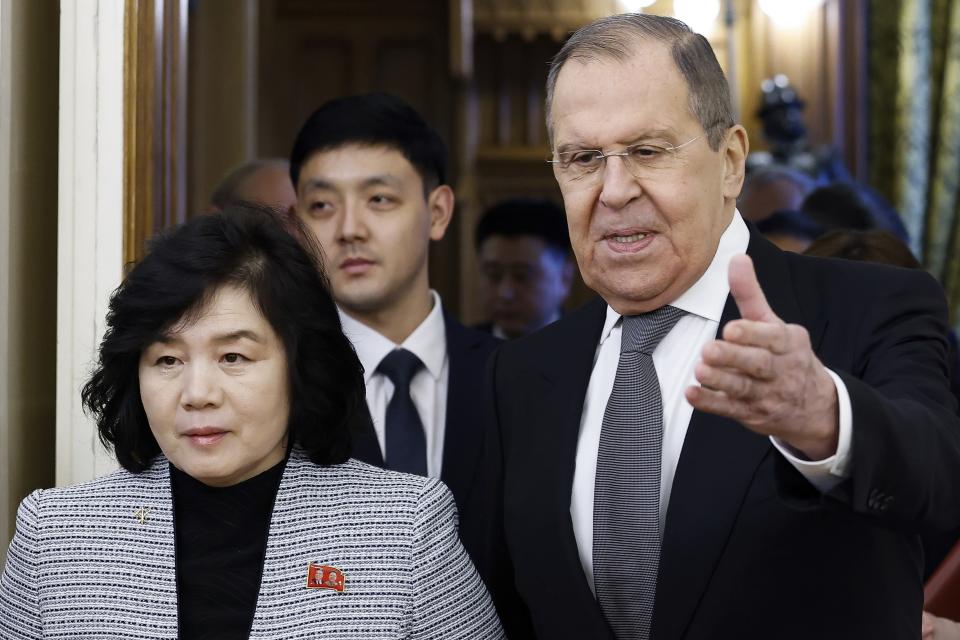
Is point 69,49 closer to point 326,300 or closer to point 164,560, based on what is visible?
point 326,300

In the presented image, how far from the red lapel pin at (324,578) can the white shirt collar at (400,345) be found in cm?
87

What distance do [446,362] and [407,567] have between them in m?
0.95

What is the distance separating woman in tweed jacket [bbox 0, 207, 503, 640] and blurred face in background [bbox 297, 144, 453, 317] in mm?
685

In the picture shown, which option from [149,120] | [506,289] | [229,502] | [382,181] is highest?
[149,120]

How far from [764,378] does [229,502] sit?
3.40 ft

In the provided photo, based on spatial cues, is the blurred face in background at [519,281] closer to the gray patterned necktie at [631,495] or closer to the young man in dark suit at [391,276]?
the young man in dark suit at [391,276]

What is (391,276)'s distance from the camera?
296 centimetres

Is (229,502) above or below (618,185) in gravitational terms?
below

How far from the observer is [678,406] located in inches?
83.1

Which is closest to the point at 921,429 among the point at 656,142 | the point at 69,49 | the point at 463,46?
the point at 656,142

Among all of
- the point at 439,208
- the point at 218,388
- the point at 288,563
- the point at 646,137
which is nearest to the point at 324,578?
the point at 288,563

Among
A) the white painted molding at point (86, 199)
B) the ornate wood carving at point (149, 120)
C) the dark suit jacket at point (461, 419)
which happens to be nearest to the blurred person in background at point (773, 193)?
the dark suit jacket at point (461, 419)

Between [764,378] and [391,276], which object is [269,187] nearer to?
[391,276]

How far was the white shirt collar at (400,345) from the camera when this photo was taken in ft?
9.71
